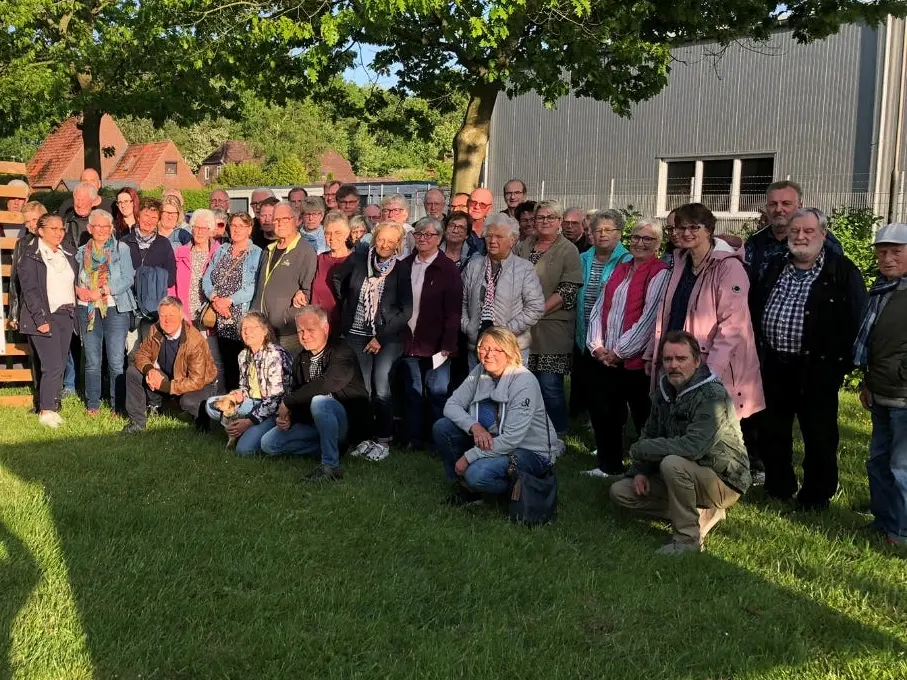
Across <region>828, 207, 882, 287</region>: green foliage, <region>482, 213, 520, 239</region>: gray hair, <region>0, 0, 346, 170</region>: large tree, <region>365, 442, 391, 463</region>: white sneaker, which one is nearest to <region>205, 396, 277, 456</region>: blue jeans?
<region>365, 442, 391, 463</region>: white sneaker

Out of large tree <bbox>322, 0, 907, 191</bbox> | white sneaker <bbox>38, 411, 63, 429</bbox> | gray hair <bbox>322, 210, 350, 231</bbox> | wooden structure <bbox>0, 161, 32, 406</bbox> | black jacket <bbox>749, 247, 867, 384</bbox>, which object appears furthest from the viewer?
large tree <bbox>322, 0, 907, 191</bbox>

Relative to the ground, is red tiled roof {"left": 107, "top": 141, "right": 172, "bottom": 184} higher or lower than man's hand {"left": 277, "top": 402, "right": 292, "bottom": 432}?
higher

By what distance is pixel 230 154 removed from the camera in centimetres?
7400

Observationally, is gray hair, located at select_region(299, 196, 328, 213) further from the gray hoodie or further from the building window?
the building window

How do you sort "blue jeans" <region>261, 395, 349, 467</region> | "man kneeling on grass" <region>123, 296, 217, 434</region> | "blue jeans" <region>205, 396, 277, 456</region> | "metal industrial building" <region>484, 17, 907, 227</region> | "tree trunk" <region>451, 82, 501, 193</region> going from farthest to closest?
"metal industrial building" <region>484, 17, 907, 227</region>, "tree trunk" <region>451, 82, 501, 193</region>, "man kneeling on grass" <region>123, 296, 217, 434</region>, "blue jeans" <region>205, 396, 277, 456</region>, "blue jeans" <region>261, 395, 349, 467</region>

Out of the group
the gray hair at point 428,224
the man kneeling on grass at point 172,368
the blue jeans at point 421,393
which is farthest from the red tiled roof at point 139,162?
the blue jeans at point 421,393

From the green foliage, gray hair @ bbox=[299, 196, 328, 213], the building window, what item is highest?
the building window

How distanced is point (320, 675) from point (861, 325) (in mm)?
3805

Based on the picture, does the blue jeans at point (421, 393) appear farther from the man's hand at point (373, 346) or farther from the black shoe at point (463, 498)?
the black shoe at point (463, 498)

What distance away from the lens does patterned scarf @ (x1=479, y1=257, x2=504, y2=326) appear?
6.67 m

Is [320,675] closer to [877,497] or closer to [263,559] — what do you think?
[263,559]

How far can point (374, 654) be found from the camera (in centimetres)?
366

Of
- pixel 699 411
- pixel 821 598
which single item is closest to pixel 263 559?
pixel 699 411

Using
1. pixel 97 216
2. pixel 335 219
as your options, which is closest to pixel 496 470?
pixel 335 219
